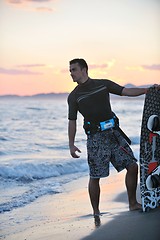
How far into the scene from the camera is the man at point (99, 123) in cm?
414

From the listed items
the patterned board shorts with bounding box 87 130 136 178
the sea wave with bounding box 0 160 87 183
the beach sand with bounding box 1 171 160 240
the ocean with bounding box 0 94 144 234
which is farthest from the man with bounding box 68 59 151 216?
the sea wave with bounding box 0 160 87 183

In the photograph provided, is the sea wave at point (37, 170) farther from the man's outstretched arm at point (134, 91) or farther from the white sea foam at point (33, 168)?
the man's outstretched arm at point (134, 91)

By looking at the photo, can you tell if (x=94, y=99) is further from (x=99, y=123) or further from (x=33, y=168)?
(x=33, y=168)

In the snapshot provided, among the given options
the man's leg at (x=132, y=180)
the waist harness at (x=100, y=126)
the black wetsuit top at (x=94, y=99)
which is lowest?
the man's leg at (x=132, y=180)

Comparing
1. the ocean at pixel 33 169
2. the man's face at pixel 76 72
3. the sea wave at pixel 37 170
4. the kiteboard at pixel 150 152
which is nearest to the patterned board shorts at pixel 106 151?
the kiteboard at pixel 150 152

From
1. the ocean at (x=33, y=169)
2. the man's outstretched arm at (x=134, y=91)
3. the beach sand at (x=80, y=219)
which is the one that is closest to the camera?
the beach sand at (x=80, y=219)

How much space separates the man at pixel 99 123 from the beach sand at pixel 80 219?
1.36 ft

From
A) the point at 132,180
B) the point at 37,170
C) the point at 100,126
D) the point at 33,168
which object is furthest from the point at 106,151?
the point at 33,168

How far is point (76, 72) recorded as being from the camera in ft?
13.6

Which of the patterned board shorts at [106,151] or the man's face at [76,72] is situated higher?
the man's face at [76,72]

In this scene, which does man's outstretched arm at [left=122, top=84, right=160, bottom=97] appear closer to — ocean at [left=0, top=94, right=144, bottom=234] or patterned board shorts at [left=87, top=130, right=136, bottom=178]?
patterned board shorts at [left=87, top=130, right=136, bottom=178]

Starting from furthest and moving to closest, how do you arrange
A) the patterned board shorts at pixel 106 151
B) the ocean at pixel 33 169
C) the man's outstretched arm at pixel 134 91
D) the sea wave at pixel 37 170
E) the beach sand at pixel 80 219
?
the sea wave at pixel 37 170, the ocean at pixel 33 169, the patterned board shorts at pixel 106 151, the man's outstretched arm at pixel 134 91, the beach sand at pixel 80 219

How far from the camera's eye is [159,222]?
3539 mm

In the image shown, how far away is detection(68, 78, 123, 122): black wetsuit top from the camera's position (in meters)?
4.14
